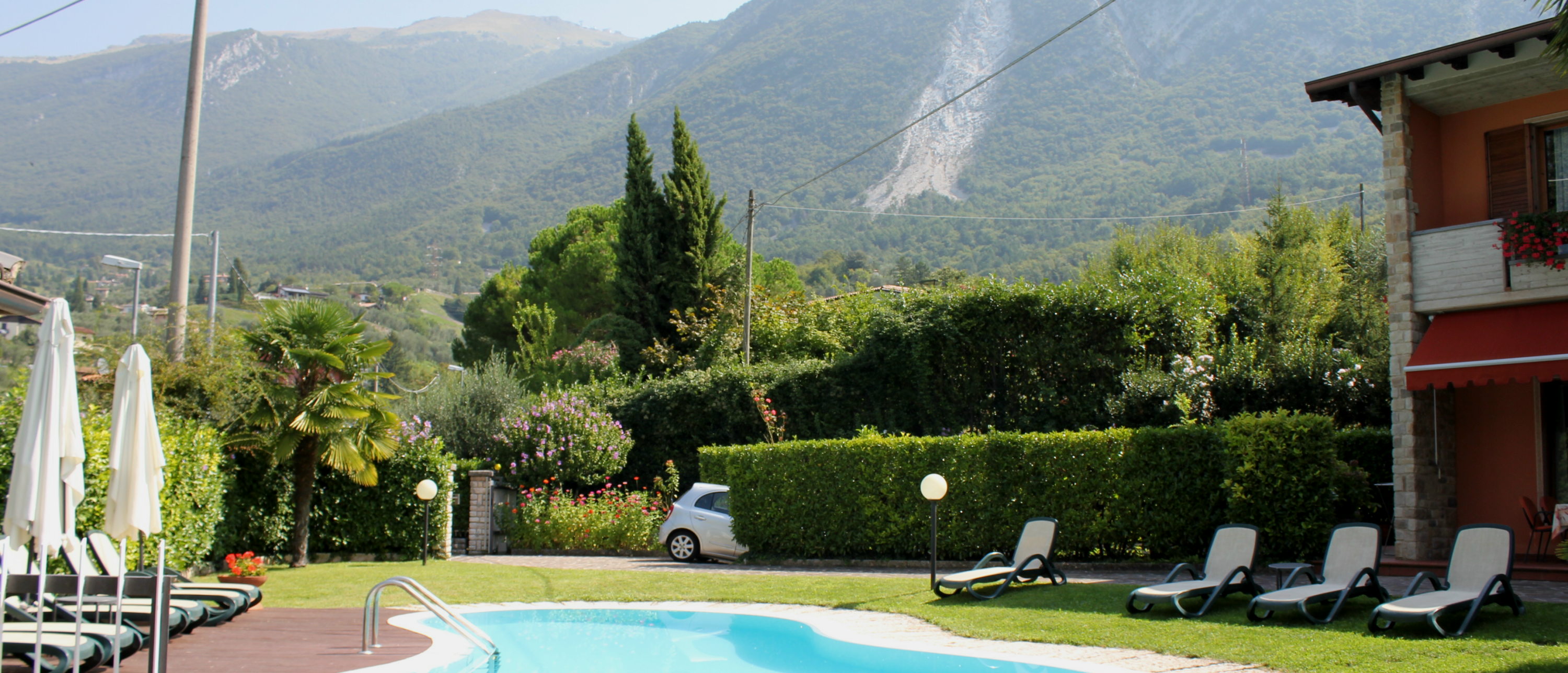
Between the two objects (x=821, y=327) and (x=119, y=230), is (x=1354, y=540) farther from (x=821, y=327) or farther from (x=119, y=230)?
(x=119, y=230)

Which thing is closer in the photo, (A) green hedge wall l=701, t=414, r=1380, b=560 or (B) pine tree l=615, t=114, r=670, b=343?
(A) green hedge wall l=701, t=414, r=1380, b=560

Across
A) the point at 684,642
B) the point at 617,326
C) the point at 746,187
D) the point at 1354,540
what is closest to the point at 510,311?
the point at 617,326

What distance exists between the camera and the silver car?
19.1 meters

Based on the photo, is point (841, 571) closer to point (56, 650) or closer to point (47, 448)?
point (56, 650)

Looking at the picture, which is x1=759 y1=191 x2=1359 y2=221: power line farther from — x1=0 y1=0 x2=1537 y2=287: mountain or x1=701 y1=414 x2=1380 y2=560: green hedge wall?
x1=701 y1=414 x2=1380 y2=560: green hedge wall

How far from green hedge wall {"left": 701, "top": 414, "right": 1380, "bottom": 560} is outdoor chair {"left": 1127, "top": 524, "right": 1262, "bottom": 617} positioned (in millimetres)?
2462

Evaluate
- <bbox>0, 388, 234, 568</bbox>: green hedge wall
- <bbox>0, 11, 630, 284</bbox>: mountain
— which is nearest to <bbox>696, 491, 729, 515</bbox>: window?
<bbox>0, 388, 234, 568</bbox>: green hedge wall

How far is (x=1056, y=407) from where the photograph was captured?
20.2 m

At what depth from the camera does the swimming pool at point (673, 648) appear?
8742 mm

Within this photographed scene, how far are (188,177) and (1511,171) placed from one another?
17527mm

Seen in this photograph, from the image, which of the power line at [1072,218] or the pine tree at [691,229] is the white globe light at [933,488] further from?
the power line at [1072,218]

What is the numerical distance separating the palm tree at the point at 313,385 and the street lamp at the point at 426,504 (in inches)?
55.1

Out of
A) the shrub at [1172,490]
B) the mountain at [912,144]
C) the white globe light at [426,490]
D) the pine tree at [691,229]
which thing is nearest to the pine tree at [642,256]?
the pine tree at [691,229]

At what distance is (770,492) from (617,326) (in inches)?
607
